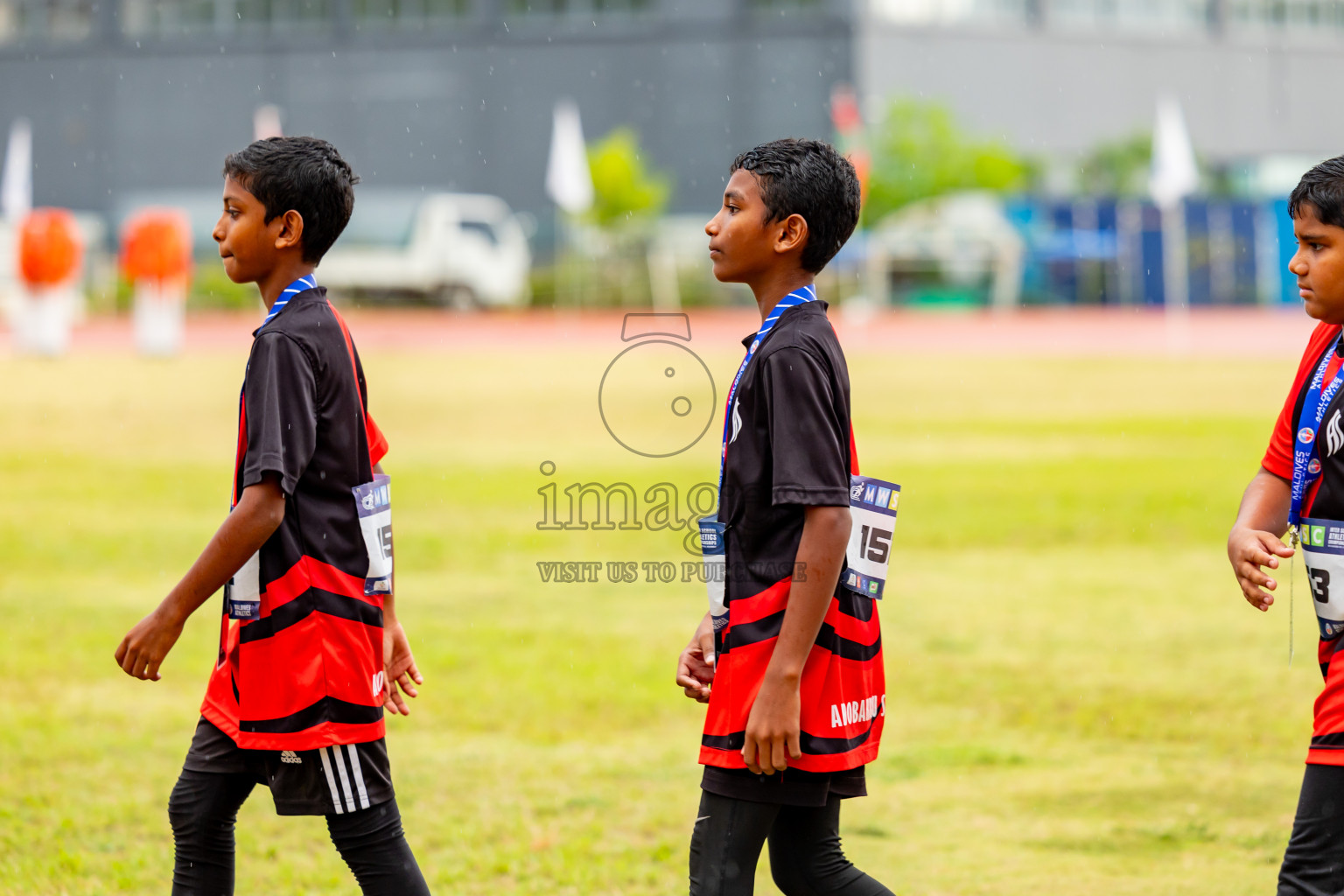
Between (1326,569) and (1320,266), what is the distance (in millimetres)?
555

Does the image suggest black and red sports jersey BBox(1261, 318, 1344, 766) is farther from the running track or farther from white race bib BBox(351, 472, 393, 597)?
the running track

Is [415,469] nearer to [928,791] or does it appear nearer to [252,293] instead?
[928,791]

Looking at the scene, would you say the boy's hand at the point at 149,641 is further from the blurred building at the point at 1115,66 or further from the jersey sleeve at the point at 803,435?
the blurred building at the point at 1115,66

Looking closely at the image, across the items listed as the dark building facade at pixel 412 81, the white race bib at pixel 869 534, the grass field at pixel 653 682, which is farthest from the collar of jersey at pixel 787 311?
the dark building facade at pixel 412 81

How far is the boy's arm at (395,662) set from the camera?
308 cm

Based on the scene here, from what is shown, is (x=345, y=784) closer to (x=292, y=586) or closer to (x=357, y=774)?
(x=357, y=774)

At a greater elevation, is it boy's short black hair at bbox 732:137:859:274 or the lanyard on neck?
boy's short black hair at bbox 732:137:859:274

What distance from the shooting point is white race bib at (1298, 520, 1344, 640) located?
2.74m

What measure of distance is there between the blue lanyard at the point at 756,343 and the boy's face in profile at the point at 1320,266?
893 mm

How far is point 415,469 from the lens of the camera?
41.1 ft

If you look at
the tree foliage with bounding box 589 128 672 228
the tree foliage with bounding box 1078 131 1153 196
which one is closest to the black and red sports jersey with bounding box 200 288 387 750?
the tree foliage with bounding box 589 128 672 228

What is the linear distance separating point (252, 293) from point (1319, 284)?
3481cm

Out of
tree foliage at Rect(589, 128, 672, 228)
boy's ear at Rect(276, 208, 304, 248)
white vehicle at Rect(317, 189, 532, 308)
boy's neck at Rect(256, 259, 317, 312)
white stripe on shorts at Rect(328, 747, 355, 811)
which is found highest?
tree foliage at Rect(589, 128, 672, 228)

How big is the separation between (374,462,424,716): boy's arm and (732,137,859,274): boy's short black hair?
0.94m
